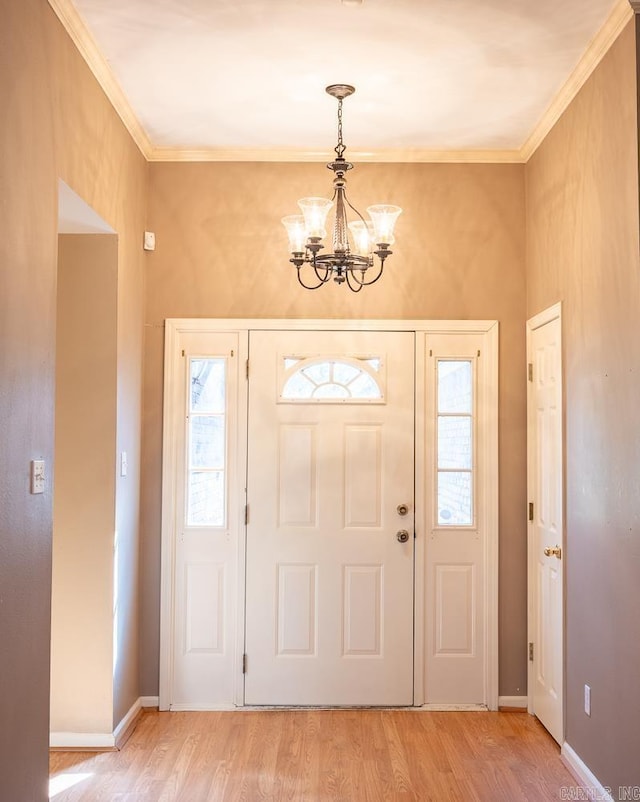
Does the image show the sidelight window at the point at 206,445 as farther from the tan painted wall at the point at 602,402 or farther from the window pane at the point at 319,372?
the tan painted wall at the point at 602,402

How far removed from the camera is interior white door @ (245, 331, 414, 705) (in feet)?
14.2

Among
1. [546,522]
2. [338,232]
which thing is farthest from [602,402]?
[338,232]

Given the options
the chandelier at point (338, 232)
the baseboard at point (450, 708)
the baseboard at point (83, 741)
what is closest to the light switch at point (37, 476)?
the chandelier at point (338, 232)

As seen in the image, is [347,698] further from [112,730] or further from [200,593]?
[112,730]

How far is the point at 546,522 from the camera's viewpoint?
4027 mm

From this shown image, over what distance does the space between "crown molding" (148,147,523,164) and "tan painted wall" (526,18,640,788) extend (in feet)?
1.97

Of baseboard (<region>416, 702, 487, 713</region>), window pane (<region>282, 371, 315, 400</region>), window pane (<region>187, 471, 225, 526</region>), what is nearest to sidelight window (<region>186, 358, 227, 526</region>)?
window pane (<region>187, 471, 225, 526</region>)

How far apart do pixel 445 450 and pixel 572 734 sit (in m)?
1.55

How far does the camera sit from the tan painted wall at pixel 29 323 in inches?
95.3

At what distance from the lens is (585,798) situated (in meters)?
3.21

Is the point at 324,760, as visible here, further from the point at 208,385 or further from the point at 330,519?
the point at 208,385

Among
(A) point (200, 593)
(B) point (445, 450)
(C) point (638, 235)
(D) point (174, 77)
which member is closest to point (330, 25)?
(D) point (174, 77)

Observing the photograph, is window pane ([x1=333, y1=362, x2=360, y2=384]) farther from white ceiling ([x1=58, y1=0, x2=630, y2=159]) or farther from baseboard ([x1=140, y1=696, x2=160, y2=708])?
baseboard ([x1=140, y1=696, x2=160, y2=708])

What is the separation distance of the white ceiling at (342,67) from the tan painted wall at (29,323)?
0.41 m
